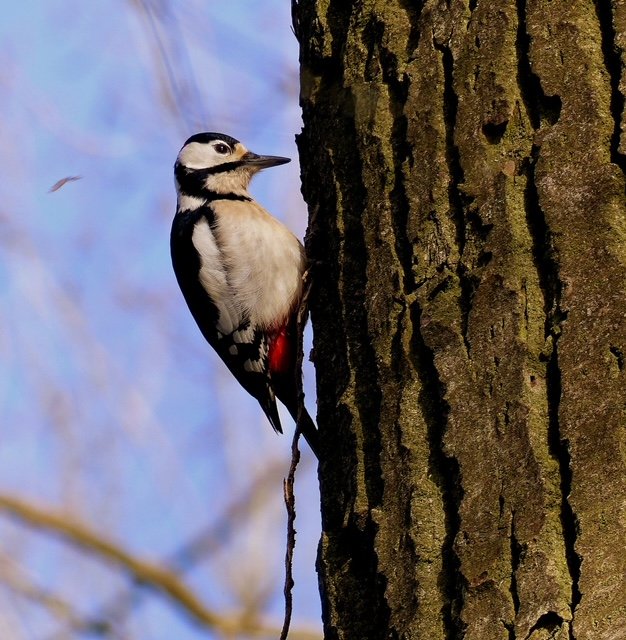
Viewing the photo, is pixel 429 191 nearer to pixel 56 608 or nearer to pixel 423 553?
pixel 423 553

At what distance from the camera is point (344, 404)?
2.11 meters

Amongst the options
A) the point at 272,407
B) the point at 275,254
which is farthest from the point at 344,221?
the point at 272,407

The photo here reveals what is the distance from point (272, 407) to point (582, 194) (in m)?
2.53

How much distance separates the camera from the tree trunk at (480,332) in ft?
5.49

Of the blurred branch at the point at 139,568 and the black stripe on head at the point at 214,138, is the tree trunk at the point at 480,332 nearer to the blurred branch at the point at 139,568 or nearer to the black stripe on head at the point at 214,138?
the black stripe on head at the point at 214,138

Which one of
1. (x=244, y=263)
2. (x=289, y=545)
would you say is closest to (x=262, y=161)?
(x=244, y=263)

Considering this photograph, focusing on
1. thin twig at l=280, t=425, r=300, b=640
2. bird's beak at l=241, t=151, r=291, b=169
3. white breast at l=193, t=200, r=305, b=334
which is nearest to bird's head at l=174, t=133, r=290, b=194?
bird's beak at l=241, t=151, r=291, b=169

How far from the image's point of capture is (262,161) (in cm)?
438

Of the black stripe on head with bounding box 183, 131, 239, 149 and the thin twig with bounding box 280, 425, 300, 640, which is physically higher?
the black stripe on head with bounding box 183, 131, 239, 149

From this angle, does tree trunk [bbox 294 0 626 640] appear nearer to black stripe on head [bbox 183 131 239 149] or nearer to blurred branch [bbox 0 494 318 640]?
black stripe on head [bbox 183 131 239 149]

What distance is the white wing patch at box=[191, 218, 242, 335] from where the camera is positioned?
4.01 m

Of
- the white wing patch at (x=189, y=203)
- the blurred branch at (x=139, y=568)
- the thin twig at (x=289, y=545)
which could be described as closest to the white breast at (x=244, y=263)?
the white wing patch at (x=189, y=203)

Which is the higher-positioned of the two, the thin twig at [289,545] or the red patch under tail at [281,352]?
the red patch under tail at [281,352]

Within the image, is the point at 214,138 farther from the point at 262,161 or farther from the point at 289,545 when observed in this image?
the point at 289,545
